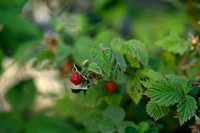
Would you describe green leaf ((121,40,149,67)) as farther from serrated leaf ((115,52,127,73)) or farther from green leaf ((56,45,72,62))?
green leaf ((56,45,72,62))

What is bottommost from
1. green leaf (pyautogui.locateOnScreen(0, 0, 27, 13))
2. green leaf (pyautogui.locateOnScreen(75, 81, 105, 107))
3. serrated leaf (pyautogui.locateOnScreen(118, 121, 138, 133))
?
serrated leaf (pyautogui.locateOnScreen(118, 121, 138, 133))

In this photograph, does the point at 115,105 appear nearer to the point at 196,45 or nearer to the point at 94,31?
the point at 196,45

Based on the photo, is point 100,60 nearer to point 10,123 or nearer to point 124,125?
point 124,125

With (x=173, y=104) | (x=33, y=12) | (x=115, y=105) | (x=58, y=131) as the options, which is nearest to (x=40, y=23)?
(x=33, y=12)

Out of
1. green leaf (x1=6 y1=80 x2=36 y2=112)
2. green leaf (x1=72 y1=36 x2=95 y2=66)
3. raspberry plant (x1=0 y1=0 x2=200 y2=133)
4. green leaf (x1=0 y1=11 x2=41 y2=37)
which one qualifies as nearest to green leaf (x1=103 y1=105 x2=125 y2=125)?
raspberry plant (x1=0 y1=0 x2=200 y2=133)

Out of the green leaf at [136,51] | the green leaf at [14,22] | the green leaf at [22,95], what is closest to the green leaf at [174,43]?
the green leaf at [136,51]

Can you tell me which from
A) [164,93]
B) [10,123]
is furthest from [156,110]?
[10,123]
